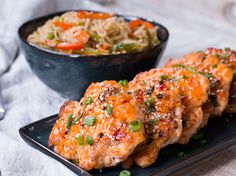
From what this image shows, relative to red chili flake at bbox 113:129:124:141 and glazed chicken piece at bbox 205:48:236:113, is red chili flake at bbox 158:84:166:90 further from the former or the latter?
glazed chicken piece at bbox 205:48:236:113

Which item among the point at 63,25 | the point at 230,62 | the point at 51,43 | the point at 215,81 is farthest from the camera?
the point at 63,25

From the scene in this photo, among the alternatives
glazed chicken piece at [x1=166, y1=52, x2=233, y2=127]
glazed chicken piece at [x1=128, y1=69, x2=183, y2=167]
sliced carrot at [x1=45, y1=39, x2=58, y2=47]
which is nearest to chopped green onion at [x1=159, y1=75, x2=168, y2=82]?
glazed chicken piece at [x1=128, y1=69, x2=183, y2=167]

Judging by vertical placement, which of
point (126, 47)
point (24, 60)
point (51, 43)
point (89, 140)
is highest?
point (89, 140)

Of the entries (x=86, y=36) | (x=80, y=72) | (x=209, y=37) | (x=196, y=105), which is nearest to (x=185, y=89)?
(x=196, y=105)

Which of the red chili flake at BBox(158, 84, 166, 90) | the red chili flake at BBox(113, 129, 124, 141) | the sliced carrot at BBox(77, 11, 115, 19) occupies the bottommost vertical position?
the sliced carrot at BBox(77, 11, 115, 19)

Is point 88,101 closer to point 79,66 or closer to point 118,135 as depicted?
point 118,135

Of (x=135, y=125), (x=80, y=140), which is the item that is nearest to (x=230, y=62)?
(x=135, y=125)

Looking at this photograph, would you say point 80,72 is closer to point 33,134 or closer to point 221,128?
point 33,134
